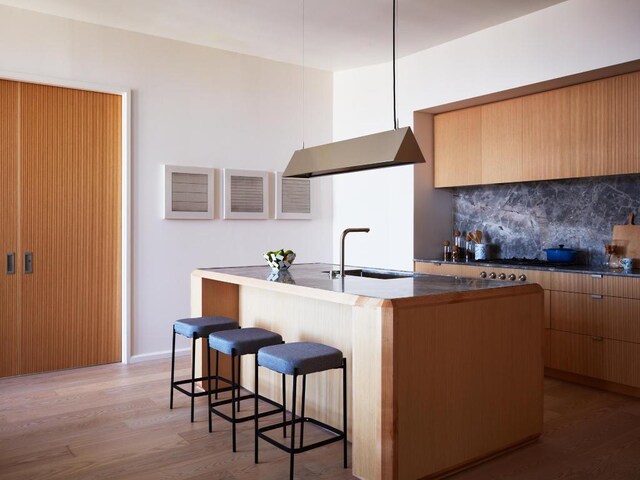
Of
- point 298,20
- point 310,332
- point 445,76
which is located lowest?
point 310,332

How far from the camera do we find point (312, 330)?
3.56 m

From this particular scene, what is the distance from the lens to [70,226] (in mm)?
4805

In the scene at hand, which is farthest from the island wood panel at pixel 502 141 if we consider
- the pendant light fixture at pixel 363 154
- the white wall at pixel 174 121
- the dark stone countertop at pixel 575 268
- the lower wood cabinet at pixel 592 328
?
the white wall at pixel 174 121

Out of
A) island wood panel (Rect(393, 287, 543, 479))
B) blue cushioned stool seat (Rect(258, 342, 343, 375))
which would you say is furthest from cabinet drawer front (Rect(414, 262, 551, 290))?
blue cushioned stool seat (Rect(258, 342, 343, 375))

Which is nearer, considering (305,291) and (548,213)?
(305,291)

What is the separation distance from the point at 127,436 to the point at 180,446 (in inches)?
14.7

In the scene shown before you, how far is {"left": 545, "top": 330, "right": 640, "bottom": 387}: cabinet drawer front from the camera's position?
3.97 meters

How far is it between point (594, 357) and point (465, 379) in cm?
187

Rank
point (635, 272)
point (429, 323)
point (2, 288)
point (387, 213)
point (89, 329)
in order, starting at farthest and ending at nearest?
point (387, 213)
point (89, 329)
point (2, 288)
point (635, 272)
point (429, 323)

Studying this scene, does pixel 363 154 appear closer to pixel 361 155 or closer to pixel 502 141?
pixel 361 155

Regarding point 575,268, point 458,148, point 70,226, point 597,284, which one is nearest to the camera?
point 597,284

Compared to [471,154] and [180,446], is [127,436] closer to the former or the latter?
[180,446]

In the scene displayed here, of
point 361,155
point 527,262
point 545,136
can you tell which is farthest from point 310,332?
point 545,136

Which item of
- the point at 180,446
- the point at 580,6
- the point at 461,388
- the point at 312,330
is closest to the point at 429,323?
the point at 461,388
